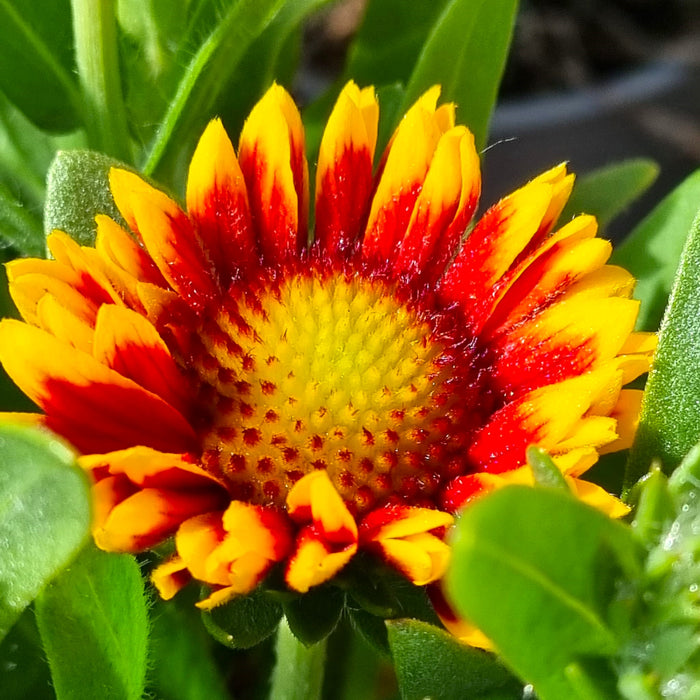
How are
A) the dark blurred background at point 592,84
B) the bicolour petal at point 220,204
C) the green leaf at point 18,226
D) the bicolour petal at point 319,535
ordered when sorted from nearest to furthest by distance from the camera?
1. the bicolour petal at point 319,535
2. the bicolour petal at point 220,204
3. the green leaf at point 18,226
4. the dark blurred background at point 592,84

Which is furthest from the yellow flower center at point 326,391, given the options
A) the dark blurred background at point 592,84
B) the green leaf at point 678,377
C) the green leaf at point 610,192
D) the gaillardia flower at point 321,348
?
the dark blurred background at point 592,84

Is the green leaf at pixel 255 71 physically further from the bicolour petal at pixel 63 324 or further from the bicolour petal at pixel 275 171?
the bicolour petal at pixel 63 324

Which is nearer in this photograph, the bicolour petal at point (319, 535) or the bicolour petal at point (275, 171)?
the bicolour petal at point (319, 535)

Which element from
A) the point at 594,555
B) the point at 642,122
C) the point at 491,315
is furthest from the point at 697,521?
the point at 642,122

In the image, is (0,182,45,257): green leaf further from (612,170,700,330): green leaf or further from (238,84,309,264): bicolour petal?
(612,170,700,330): green leaf

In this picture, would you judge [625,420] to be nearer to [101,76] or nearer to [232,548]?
[232,548]

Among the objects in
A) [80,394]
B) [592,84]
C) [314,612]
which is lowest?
[592,84]

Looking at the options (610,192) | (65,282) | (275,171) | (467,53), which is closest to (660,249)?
(610,192)
